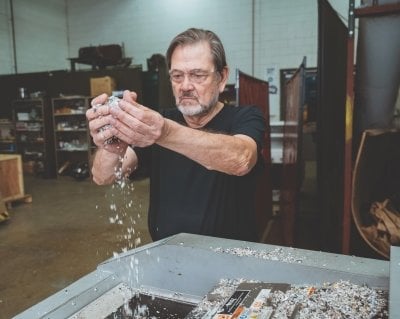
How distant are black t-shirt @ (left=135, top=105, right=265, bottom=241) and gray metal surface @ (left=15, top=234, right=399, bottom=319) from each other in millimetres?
362

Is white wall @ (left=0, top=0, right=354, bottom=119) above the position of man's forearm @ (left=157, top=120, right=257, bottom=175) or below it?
above

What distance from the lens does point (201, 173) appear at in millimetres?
1589

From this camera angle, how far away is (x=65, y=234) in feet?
13.5

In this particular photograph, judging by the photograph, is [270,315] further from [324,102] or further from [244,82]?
[244,82]

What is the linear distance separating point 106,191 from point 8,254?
8.96 ft

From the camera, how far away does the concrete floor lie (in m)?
2.98

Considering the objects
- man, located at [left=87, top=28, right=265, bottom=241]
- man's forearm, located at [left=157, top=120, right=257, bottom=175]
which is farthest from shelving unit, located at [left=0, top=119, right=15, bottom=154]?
man's forearm, located at [left=157, top=120, right=257, bottom=175]

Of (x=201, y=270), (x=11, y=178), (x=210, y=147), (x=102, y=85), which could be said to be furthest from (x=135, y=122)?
(x=102, y=85)

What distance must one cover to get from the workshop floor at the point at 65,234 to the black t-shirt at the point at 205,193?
5.54 feet

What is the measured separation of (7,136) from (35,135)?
2.41 feet

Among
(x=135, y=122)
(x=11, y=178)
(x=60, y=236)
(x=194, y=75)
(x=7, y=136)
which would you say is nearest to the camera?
(x=135, y=122)

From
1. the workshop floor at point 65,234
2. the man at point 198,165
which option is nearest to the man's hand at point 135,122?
the man at point 198,165

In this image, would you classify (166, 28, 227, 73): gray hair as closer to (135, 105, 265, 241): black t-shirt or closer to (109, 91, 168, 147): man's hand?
(135, 105, 265, 241): black t-shirt

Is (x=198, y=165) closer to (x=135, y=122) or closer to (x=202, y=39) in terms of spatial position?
(x=202, y=39)
